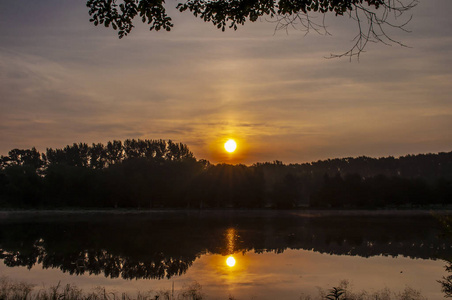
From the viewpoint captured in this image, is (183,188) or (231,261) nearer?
(231,261)

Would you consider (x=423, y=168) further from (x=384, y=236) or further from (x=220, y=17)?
(x=220, y=17)

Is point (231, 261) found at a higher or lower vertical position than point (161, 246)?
lower

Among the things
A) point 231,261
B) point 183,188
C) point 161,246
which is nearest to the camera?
point 231,261

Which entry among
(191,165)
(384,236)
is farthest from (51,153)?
(384,236)

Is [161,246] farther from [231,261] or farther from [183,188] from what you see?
[183,188]

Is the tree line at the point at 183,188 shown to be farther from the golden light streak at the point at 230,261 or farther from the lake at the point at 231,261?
the golden light streak at the point at 230,261

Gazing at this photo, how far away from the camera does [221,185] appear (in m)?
114

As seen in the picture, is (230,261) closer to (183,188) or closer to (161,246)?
(161,246)

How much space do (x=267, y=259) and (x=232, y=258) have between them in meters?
2.62

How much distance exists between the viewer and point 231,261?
30.4 meters

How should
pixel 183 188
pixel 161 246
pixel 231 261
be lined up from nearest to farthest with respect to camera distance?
pixel 231 261
pixel 161 246
pixel 183 188

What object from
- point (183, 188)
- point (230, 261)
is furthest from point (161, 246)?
point (183, 188)

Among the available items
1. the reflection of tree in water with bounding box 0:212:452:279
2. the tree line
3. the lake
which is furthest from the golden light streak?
the tree line

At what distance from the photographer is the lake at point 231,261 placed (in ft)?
74.0
